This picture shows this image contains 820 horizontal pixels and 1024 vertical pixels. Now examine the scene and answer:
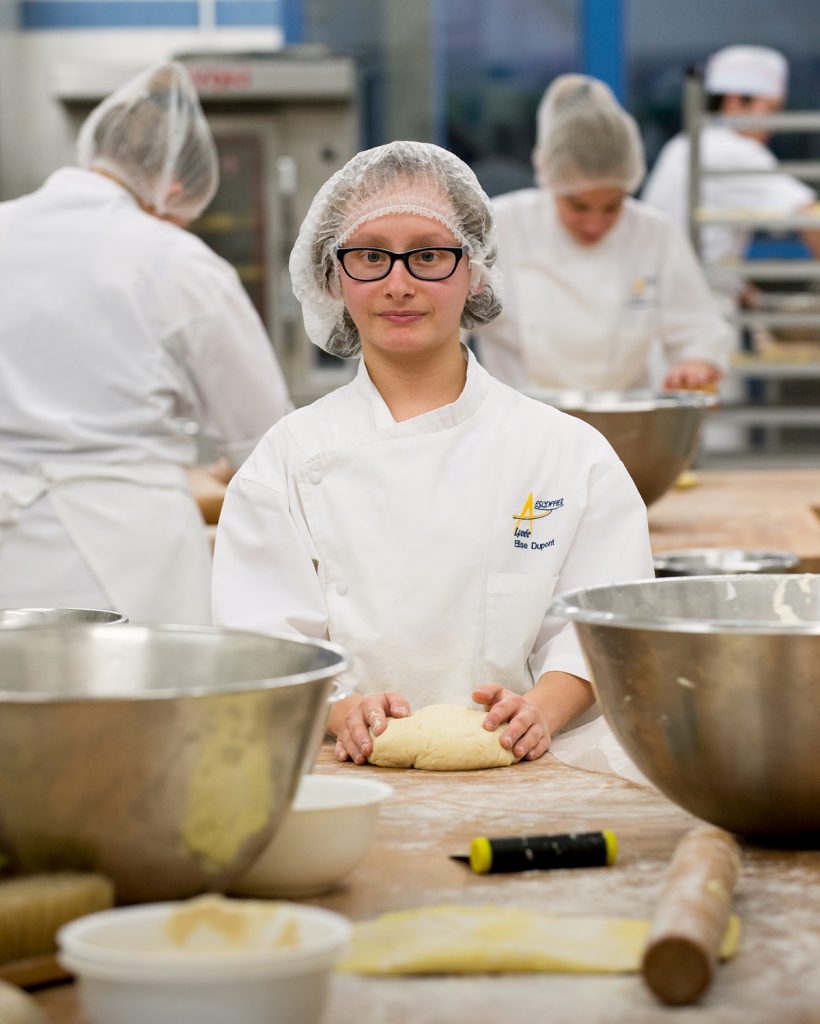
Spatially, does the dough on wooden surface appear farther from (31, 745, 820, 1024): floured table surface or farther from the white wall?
the white wall

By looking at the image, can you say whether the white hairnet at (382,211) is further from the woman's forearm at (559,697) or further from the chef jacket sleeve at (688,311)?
the chef jacket sleeve at (688,311)

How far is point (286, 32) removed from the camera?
6.26m

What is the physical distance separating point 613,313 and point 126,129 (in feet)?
4.26

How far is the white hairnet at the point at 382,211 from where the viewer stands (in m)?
1.69

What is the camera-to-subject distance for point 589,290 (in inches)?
141

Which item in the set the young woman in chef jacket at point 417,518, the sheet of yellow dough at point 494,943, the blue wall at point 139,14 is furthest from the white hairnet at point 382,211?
the blue wall at point 139,14

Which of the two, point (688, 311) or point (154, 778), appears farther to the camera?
point (688, 311)

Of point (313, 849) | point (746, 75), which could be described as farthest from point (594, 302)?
point (313, 849)

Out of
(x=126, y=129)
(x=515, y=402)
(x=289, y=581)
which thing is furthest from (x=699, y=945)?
(x=126, y=129)

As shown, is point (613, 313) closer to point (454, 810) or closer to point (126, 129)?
point (126, 129)

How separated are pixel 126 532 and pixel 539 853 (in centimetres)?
176

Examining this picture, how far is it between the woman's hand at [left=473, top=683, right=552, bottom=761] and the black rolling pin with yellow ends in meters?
0.35

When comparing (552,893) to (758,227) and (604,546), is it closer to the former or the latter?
(604,546)

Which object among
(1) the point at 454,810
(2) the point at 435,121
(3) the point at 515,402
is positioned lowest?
(1) the point at 454,810
